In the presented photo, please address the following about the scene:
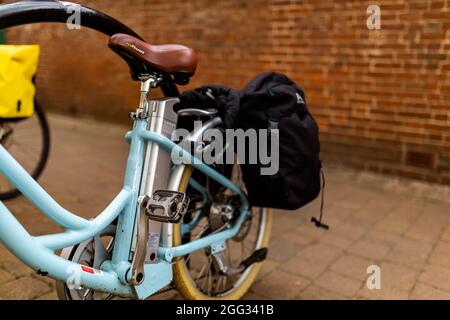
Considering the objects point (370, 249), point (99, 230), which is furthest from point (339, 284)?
point (99, 230)

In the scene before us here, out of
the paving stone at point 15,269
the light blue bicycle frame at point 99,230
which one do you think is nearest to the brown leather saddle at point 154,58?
the light blue bicycle frame at point 99,230

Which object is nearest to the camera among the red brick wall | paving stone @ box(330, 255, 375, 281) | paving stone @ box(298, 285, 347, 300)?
paving stone @ box(298, 285, 347, 300)

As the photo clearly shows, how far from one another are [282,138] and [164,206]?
657mm

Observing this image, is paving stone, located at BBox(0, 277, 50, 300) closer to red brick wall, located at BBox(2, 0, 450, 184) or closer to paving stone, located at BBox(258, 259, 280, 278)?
paving stone, located at BBox(258, 259, 280, 278)

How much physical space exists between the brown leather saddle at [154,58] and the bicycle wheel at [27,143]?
1297 mm

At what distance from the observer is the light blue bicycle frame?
150cm

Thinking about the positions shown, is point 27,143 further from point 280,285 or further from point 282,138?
point 282,138

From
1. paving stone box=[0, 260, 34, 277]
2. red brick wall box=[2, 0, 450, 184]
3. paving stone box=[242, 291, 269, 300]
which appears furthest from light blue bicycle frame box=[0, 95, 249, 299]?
red brick wall box=[2, 0, 450, 184]

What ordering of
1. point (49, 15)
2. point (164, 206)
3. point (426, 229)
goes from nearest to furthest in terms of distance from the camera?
point (49, 15), point (164, 206), point (426, 229)

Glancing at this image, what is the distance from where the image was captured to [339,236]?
3412mm

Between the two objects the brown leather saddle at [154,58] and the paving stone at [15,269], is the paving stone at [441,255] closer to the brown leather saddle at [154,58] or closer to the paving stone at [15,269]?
the brown leather saddle at [154,58]

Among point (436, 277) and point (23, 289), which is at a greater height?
point (23, 289)

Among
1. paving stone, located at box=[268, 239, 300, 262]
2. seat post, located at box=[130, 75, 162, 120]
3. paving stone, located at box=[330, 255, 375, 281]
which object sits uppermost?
seat post, located at box=[130, 75, 162, 120]

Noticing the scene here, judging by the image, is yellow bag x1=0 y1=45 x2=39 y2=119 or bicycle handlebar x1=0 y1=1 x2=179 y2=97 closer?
bicycle handlebar x1=0 y1=1 x2=179 y2=97
